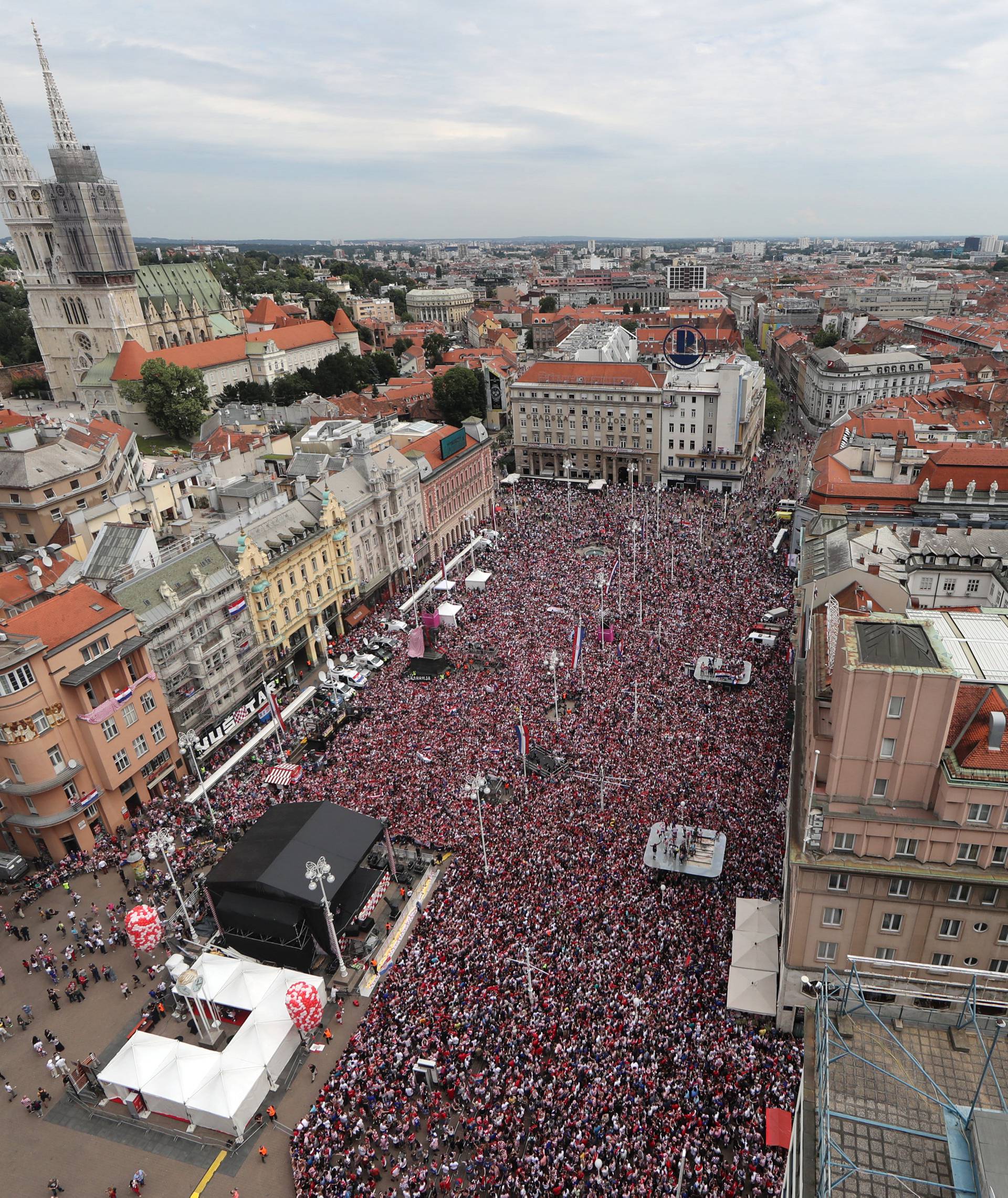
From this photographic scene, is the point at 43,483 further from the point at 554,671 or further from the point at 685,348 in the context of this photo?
the point at 685,348

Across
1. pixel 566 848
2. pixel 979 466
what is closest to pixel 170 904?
pixel 566 848

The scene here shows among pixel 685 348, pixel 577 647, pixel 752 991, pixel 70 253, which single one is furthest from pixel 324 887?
pixel 70 253

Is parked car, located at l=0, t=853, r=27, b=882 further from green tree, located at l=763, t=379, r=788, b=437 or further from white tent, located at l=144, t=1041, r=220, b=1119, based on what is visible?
green tree, located at l=763, t=379, r=788, b=437

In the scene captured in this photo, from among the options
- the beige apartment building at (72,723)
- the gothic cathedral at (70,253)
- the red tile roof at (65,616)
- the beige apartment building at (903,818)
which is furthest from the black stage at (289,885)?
the gothic cathedral at (70,253)

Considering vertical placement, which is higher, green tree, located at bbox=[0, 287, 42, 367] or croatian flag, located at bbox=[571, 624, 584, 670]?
green tree, located at bbox=[0, 287, 42, 367]

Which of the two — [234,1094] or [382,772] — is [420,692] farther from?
[234,1094]

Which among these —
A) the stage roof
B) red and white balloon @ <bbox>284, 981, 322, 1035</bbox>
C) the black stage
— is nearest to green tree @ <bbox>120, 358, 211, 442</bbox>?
the stage roof

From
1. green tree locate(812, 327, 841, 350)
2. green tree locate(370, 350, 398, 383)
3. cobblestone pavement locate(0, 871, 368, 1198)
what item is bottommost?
cobblestone pavement locate(0, 871, 368, 1198)
